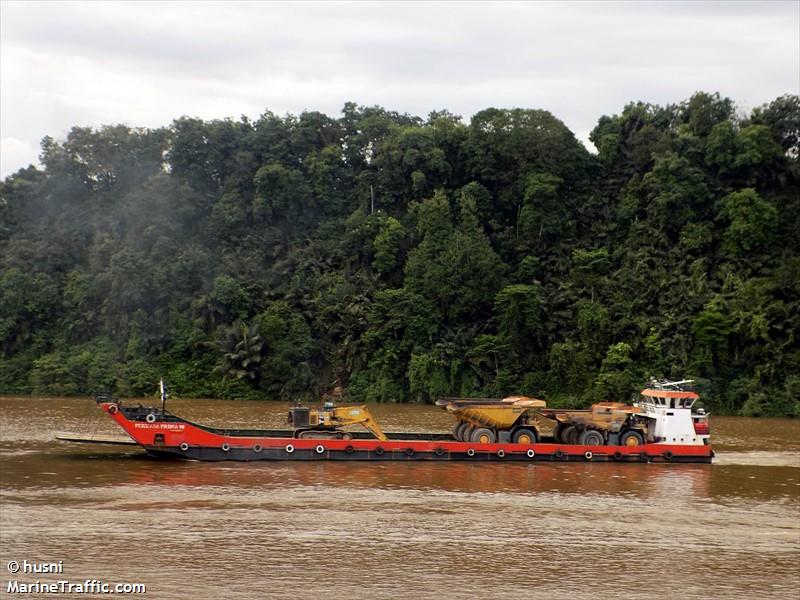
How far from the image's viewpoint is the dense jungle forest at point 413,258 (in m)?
48.6

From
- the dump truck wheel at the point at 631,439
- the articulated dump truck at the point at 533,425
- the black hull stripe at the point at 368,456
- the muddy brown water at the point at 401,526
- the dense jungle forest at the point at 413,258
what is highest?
the dense jungle forest at the point at 413,258

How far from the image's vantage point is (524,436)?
29.9 meters

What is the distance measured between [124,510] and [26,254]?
3786 centimetres

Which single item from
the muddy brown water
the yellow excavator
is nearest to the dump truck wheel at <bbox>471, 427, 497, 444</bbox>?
the muddy brown water

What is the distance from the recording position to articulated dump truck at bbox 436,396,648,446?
2983cm

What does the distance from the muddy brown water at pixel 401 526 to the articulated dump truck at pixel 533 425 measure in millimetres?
1151

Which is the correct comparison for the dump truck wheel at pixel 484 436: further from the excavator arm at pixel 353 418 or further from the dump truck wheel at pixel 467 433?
the excavator arm at pixel 353 418

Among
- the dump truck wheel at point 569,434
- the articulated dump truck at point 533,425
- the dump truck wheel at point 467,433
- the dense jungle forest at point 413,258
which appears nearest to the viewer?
the articulated dump truck at point 533,425

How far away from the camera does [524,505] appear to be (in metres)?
23.7

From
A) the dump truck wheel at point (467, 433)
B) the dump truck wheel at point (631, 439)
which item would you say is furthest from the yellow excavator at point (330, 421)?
the dump truck wheel at point (631, 439)

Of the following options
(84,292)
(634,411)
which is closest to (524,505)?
(634,411)

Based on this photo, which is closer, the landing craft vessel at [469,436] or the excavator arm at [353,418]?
the landing craft vessel at [469,436]

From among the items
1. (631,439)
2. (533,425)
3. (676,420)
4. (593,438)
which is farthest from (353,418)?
(676,420)

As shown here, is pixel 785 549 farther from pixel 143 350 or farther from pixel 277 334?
pixel 143 350
